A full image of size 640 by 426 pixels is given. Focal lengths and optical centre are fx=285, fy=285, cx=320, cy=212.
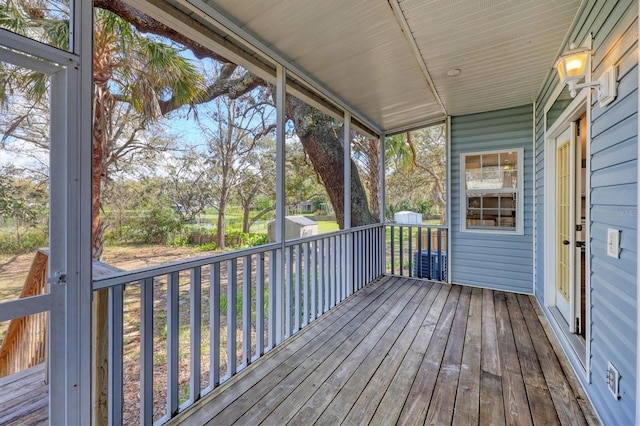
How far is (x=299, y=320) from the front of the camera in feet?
9.30

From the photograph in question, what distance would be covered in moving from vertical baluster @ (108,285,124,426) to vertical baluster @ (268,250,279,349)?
3.91 ft

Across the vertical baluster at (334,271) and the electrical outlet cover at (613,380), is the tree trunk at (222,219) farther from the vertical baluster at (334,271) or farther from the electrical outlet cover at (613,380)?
the electrical outlet cover at (613,380)

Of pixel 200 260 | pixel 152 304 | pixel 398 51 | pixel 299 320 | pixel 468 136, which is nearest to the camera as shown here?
pixel 152 304

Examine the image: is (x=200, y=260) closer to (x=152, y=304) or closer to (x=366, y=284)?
(x=152, y=304)

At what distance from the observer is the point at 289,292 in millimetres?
2705

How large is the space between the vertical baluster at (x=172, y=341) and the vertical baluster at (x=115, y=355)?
0.89 feet

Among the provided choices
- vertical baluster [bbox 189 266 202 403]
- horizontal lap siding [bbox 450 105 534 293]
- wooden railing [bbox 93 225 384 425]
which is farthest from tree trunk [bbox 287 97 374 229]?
vertical baluster [bbox 189 266 202 403]

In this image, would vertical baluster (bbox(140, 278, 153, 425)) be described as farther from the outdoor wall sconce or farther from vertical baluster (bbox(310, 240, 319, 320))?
the outdoor wall sconce

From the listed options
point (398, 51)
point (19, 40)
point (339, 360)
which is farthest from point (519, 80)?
point (19, 40)

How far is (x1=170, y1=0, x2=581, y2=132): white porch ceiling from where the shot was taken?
6.38ft

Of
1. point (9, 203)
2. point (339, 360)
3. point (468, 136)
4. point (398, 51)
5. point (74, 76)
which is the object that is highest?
point (398, 51)

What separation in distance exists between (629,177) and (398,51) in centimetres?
186

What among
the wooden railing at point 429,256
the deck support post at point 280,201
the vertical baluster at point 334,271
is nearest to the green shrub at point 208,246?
the deck support post at point 280,201

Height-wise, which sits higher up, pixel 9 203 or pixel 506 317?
pixel 9 203
